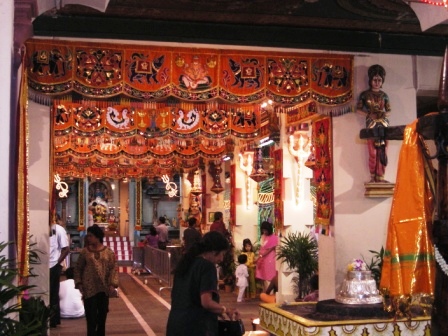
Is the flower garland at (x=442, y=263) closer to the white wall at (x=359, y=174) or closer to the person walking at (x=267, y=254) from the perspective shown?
the white wall at (x=359, y=174)

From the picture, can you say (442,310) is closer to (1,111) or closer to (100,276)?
(1,111)

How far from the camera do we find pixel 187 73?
380 inches

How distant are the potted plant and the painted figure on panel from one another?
2.46 metres

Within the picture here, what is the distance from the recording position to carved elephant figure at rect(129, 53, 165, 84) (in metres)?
9.48

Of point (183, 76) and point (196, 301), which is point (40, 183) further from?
point (196, 301)

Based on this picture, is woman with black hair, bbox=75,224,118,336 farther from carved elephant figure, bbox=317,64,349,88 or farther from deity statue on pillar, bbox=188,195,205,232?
deity statue on pillar, bbox=188,195,205,232

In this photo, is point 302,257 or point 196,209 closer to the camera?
point 302,257

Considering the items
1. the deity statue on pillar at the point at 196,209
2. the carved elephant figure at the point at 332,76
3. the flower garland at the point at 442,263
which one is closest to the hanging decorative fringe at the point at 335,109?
the carved elephant figure at the point at 332,76

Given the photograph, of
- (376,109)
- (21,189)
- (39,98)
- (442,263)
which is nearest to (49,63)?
(39,98)

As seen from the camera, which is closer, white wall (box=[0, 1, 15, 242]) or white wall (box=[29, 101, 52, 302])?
white wall (box=[0, 1, 15, 242])

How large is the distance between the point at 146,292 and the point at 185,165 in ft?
17.7

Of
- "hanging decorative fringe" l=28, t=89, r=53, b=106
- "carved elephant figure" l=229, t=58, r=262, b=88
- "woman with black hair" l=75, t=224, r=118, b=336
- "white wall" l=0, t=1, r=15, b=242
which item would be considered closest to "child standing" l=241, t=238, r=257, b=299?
"carved elephant figure" l=229, t=58, r=262, b=88

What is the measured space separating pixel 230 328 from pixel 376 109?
196 inches

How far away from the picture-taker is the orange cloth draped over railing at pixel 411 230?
4.62 metres
